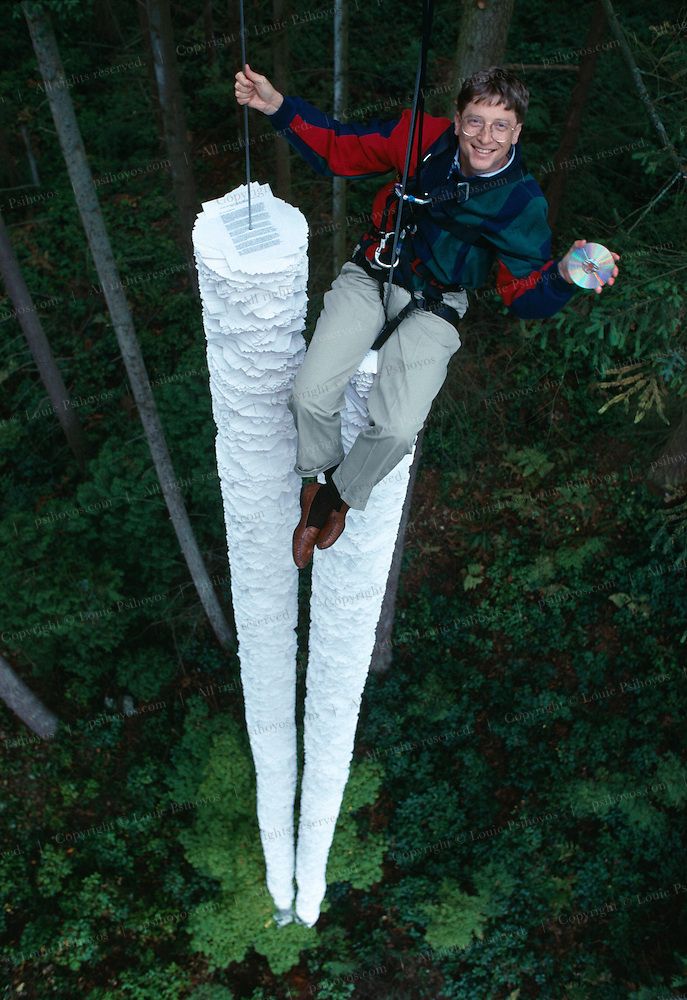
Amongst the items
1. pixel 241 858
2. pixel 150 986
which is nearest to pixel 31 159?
pixel 241 858

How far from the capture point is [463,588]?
1014cm

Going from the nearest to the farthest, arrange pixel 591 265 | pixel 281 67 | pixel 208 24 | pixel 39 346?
pixel 591 265, pixel 281 67, pixel 39 346, pixel 208 24

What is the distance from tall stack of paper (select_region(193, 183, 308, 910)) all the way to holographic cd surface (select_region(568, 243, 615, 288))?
0.96 meters

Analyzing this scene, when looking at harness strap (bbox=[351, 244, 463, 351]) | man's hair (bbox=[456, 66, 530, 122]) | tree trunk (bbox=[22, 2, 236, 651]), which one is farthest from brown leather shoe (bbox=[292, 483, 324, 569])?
tree trunk (bbox=[22, 2, 236, 651])

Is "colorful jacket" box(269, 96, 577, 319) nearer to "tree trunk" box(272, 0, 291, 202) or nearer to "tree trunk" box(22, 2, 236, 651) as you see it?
"tree trunk" box(22, 2, 236, 651)

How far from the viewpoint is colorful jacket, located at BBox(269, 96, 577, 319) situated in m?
2.97

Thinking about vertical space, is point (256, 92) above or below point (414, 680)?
above

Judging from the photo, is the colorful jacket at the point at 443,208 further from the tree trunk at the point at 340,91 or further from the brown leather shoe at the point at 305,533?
the tree trunk at the point at 340,91

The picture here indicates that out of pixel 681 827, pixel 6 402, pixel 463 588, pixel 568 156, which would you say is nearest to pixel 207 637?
pixel 463 588

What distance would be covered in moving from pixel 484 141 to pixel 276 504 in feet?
5.64

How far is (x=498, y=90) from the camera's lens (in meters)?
2.82

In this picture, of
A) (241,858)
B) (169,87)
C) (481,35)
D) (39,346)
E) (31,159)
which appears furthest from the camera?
(31,159)

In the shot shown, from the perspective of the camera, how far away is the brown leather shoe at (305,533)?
3234 millimetres

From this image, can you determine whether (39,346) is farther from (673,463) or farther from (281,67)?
(673,463)
